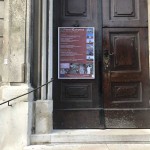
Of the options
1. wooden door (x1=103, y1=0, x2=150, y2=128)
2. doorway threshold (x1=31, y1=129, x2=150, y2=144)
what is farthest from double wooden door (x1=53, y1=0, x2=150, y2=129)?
doorway threshold (x1=31, y1=129, x2=150, y2=144)

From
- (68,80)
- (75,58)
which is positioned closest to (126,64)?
(75,58)

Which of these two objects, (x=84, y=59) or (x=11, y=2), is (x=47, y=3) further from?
(x=84, y=59)

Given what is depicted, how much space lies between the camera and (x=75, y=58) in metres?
5.57

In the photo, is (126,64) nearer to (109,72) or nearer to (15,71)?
(109,72)

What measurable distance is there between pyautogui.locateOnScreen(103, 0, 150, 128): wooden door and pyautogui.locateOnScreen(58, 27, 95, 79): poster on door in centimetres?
28

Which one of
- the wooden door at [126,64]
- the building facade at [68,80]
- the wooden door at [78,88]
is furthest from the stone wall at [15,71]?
the wooden door at [126,64]

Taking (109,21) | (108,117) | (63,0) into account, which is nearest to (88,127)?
(108,117)

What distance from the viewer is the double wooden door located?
18.0ft

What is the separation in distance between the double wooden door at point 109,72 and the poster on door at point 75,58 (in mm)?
98

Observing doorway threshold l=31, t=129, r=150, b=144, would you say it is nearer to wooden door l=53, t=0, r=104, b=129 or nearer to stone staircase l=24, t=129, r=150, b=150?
stone staircase l=24, t=129, r=150, b=150

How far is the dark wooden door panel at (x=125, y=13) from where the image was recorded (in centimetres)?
571

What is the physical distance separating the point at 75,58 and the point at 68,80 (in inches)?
17.1

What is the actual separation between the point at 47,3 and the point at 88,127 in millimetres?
2379

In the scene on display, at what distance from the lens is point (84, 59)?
18.3 ft
